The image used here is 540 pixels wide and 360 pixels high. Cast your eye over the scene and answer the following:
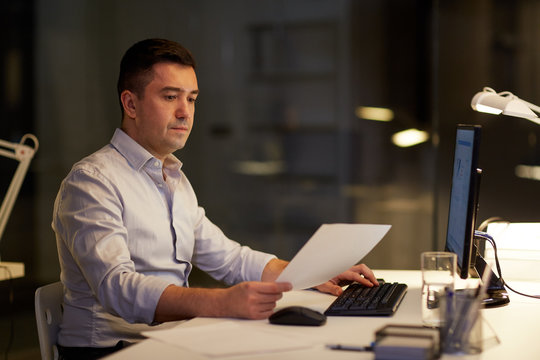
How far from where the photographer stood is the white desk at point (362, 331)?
136 cm

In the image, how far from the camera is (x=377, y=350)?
1.25 meters

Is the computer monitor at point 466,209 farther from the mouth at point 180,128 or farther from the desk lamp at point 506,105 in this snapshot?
the mouth at point 180,128

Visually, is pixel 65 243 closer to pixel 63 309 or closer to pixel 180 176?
pixel 63 309

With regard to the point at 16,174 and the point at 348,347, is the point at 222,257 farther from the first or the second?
the point at 16,174

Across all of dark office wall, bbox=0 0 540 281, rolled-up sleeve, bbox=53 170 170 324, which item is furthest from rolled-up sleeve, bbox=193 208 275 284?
dark office wall, bbox=0 0 540 281

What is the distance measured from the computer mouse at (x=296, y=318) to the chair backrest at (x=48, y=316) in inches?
27.7

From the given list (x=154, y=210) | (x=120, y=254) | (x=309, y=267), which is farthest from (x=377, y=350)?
(x=154, y=210)

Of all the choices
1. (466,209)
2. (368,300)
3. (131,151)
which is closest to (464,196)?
(466,209)

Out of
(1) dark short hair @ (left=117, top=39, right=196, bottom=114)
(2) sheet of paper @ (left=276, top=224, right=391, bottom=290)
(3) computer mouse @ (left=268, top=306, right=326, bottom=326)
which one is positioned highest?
(1) dark short hair @ (left=117, top=39, right=196, bottom=114)

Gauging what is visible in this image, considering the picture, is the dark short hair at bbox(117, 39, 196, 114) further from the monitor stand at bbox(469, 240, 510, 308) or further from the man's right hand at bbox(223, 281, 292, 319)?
the monitor stand at bbox(469, 240, 510, 308)

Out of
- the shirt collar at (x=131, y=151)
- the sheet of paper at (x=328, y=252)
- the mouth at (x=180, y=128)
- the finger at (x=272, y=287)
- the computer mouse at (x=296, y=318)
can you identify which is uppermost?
the mouth at (x=180, y=128)

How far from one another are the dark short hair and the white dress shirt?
0.55 feet

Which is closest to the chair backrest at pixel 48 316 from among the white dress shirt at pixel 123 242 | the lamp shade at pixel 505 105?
the white dress shirt at pixel 123 242

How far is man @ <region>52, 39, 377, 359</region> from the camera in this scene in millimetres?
1683
